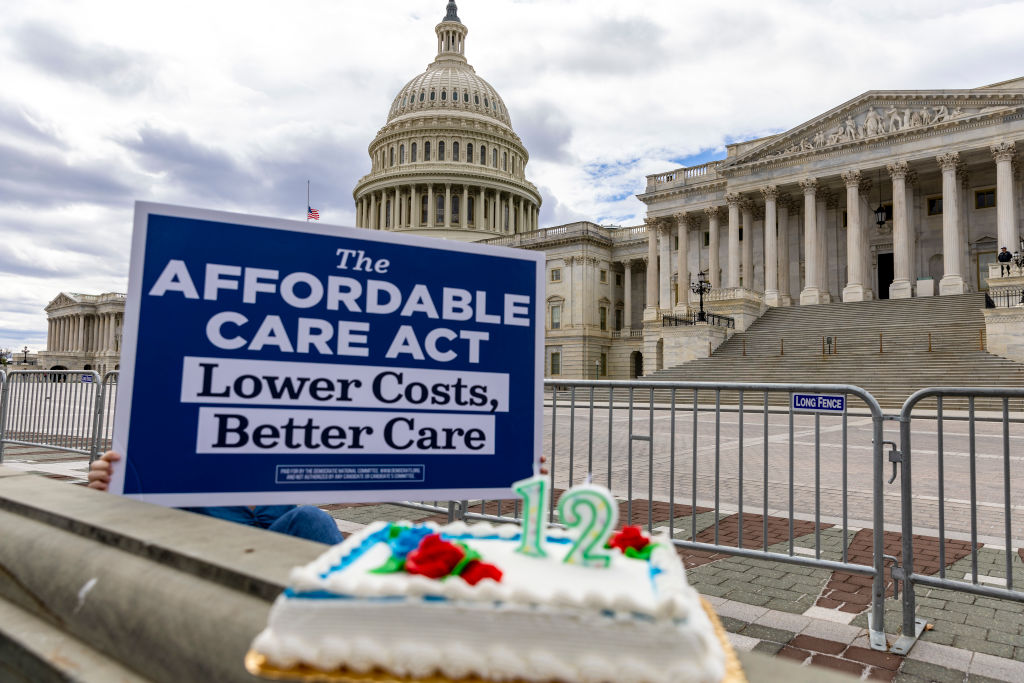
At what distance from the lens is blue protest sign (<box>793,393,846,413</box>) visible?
4199 millimetres

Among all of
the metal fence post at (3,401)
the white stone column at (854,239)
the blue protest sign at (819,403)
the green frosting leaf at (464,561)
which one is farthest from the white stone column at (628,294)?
the green frosting leaf at (464,561)

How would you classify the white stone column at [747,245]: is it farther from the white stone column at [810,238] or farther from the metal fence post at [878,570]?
the metal fence post at [878,570]

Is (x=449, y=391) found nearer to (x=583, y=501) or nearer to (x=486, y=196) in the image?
(x=583, y=501)

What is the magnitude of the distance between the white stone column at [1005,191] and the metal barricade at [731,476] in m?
30.3

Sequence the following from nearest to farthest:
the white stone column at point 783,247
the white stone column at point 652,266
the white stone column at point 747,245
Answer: the white stone column at point 783,247 < the white stone column at point 747,245 < the white stone column at point 652,266

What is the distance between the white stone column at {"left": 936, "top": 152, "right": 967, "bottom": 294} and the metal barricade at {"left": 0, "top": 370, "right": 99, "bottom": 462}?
127 feet

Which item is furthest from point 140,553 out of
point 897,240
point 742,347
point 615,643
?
point 897,240

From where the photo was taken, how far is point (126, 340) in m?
2.67

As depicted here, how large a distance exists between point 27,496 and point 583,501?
2223mm

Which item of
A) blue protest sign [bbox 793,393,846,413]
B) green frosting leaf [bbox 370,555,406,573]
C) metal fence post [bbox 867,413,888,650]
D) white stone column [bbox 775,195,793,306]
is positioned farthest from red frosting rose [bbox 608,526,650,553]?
white stone column [bbox 775,195,793,306]

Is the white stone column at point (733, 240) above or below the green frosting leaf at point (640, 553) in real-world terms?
above

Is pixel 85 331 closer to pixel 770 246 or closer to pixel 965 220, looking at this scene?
pixel 770 246

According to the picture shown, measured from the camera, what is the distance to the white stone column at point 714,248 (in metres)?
45.5

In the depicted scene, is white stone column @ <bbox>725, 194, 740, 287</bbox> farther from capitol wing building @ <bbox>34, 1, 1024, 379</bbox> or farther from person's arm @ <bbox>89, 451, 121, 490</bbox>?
person's arm @ <bbox>89, 451, 121, 490</bbox>
